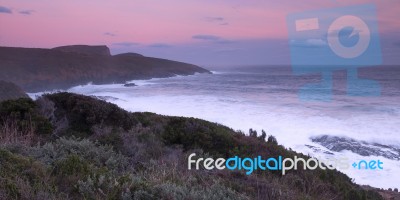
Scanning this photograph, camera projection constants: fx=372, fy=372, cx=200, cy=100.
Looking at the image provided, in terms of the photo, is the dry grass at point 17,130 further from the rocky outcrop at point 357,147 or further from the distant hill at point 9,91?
the distant hill at point 9,91

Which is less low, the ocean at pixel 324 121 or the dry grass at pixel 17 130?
the dry grass at pixel 17 130

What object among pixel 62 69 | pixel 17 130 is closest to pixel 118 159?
→ pixel 17 130

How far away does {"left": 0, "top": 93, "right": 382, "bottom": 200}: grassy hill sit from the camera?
3.85 metres

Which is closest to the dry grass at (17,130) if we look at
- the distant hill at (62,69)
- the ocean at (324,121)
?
the ocean at (324,121)

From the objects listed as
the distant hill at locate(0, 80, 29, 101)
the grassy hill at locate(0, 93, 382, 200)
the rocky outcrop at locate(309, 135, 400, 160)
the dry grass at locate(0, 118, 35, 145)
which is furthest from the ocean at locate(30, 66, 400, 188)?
the dry grass at locate(0, 118, 35, 145)

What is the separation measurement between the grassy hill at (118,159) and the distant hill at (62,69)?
151 feet

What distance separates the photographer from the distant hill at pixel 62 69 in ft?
177

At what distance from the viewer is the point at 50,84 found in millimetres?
54188

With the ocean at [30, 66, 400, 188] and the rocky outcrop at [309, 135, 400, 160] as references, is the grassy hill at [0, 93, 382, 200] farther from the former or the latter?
the rocky outcrop at [309, 135, 400, 160]

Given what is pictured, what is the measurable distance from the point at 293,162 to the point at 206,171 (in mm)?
2753

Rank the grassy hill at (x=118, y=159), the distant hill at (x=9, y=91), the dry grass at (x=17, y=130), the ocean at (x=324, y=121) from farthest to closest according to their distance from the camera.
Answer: the distant hill at (x=9, y=91), the ocean at (x=324, y=121), the dry grass at (x=17, y=130), the grassy hill at (x=118, y=159)

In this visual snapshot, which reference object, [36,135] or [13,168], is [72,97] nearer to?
[36,135]

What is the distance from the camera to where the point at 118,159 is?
548cm

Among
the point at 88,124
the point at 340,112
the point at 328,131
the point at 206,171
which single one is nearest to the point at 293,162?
the point at 206,171
